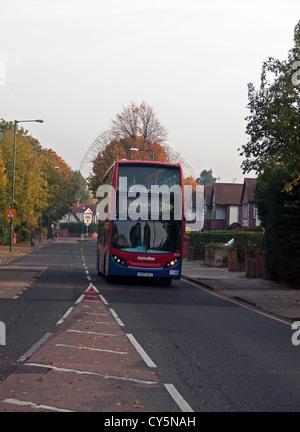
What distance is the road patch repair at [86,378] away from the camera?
6453 mm

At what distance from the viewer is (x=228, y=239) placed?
147ft

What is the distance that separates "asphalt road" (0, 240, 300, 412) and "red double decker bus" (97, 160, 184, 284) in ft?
5.55

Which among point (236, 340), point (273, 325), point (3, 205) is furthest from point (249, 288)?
point (3, 205)

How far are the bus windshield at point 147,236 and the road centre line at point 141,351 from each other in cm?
1080

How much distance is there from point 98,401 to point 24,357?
268 cm

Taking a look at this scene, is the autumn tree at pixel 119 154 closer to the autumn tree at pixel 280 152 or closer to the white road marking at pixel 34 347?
the autumn tree at pixel 280 152

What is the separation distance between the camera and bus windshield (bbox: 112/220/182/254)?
2227 cm

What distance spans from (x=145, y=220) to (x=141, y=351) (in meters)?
12.6

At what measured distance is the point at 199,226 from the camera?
92.2 m

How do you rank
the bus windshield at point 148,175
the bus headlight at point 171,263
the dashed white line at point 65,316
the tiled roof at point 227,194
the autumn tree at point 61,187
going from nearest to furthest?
the dashed white line at point 65,316
the bus windshield at point 148,175
the bus headlight at point 171,263
the tiled roof at point 227,194
the autumn tree at point 61,187

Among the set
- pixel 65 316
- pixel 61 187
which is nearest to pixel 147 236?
pixel 65 316

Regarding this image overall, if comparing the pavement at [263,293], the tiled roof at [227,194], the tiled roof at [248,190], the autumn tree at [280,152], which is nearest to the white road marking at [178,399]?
the pavement at [263,293]

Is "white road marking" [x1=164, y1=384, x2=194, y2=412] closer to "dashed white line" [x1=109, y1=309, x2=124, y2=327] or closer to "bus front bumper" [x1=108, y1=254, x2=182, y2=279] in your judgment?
"dashed white line" [x1=109, y1=309, x2=124, y2=327]

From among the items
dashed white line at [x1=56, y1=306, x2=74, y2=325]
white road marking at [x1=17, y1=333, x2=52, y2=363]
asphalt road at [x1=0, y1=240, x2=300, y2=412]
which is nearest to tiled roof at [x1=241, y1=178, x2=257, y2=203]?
asphalt road at [x1=0, y1=240, x2=300, y2=412]
